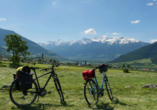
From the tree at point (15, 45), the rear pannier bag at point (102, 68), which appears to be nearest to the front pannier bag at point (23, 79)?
the rear pannier bag at point (102, 68)

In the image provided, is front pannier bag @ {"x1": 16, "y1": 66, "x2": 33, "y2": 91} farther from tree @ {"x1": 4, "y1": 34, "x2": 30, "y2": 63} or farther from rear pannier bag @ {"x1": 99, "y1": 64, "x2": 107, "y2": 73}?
tree @ {"x1": 4, "y1": 34, "x2": 30, "y2": 63}

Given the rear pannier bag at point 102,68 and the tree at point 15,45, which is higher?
the tree at point 15,45

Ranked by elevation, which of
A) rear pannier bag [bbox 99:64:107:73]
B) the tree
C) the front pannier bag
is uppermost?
the tree

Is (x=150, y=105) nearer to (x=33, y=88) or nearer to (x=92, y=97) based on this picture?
(x=92, y=97)

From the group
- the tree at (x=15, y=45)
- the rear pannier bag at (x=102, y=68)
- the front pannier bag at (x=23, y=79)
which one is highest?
the tree at (x=15, y=45)

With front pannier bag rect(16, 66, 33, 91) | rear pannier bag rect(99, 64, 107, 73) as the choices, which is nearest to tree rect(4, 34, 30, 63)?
front pannier bag rect(16, 66, 33, 91)

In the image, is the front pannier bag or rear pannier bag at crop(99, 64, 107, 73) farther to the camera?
rear pannier bag at crop(99, 64, 107, 73)

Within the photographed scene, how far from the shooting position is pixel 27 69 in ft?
22.0

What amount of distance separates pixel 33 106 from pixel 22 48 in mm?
66701

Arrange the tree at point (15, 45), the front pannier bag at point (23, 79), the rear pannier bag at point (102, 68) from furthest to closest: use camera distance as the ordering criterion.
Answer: the tree at point (15, 45)
the rear pannier bag at point (102, 68)
the front pannier bag at point (23, 79)

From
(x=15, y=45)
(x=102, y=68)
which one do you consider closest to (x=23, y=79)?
(x=102, y=68)

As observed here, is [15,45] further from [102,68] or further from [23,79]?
[102,68]

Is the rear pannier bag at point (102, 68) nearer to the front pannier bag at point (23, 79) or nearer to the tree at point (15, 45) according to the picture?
the front pannier bag at point (23, 79)

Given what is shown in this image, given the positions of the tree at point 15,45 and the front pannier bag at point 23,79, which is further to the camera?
the tree at point 15,45
